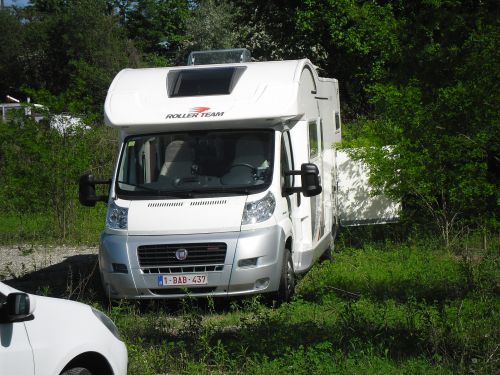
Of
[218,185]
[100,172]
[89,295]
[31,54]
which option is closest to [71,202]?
[100,172]

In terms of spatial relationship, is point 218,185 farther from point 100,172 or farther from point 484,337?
point 100,172

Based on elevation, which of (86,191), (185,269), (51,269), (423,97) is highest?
(423,97)

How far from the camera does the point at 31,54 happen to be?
6638 centimetres

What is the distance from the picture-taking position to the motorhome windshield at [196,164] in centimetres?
1062

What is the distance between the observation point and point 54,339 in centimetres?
571

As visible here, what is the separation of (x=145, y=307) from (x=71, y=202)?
26.1ft

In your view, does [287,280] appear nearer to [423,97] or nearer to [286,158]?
[286,158]

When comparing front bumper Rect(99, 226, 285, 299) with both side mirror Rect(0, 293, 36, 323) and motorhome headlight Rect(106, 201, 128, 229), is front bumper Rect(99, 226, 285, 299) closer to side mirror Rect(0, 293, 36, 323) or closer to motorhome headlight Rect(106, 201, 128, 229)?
motorhome headlight Rect(106, 201, 128, 229)

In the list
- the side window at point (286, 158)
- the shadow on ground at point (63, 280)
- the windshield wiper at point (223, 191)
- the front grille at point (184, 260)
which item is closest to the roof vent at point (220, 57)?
the side window at point (286, 158)

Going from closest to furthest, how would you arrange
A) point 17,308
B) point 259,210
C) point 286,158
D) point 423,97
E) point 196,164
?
point 17,308 < point 259,210 < point 196,164 < point 286,158 < point 423,97

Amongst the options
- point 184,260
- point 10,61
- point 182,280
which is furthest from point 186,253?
point 10,61

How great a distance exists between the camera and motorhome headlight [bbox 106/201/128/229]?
1042 cm

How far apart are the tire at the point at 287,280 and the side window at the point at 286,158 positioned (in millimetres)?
903

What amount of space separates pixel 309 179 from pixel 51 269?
5589 mm
